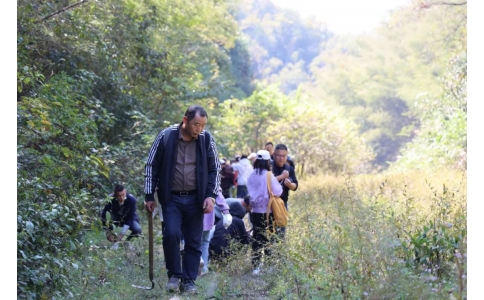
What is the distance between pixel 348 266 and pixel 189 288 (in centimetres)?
212

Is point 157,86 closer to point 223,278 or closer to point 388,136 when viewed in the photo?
point 223,278

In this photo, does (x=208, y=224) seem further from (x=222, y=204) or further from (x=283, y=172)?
(x=283, y=172)

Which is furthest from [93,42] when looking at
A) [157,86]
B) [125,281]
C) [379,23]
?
[379,23]

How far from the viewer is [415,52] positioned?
6944 cm

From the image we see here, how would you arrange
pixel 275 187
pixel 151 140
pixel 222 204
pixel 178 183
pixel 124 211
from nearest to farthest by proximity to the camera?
pixel 178 183
pixel 275 187
pixel 222 204
pixel 124 211
pixel 151 140

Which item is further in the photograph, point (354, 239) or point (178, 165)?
point (178, 165)

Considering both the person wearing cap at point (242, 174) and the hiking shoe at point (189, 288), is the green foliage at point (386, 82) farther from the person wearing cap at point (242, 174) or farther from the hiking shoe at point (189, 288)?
the hiking shoe at point (189, 288)

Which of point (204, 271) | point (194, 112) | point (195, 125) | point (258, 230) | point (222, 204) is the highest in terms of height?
point (194, 112)

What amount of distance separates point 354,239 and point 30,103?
11.2ft

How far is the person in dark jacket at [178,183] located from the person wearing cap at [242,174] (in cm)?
1108

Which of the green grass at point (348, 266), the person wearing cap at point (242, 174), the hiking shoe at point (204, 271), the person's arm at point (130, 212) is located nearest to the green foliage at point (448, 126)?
the person wearing cap at point (242, 174)

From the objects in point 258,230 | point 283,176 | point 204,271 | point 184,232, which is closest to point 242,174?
point 283,176

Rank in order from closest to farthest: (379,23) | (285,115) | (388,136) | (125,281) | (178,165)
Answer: (178,165), (125,281), (285,115), (388,136), (379,23)

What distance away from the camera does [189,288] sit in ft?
26.5
